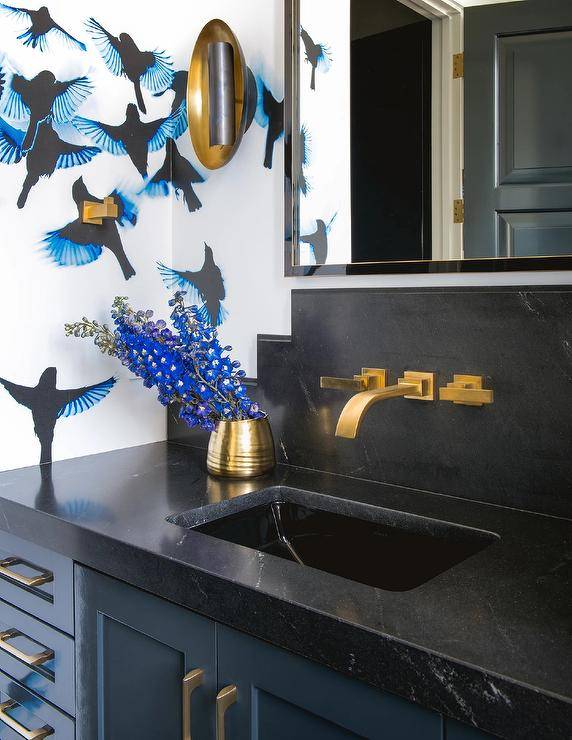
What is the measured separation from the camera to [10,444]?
1.61 m

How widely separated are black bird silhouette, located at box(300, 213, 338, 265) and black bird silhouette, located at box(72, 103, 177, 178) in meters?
0.54

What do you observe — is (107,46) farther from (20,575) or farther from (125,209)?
(20,575)

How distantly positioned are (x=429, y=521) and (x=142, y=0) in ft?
4.82

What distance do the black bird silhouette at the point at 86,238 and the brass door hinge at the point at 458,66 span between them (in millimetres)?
888

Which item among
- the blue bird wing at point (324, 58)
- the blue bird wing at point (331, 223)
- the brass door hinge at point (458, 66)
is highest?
the blue bird wing at point (324, 58)

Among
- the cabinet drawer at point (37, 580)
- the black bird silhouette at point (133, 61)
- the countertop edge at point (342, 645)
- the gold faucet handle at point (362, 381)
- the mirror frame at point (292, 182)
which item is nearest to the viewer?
the countertop edge at point (342, 645)

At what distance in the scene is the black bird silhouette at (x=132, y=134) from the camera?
5.69 ft

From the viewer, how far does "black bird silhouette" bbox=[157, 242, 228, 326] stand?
1.83m

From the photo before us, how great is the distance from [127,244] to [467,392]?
3.21 feet

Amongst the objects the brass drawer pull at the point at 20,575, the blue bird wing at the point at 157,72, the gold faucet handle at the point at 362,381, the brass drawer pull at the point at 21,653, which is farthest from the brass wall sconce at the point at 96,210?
the brass drawer pull at the point at 21,653

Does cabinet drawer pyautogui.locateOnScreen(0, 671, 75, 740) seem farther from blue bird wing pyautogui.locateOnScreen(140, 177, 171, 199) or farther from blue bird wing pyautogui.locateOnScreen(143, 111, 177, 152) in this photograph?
blue bird wing pyautogui.locateOnScreen(143, 111, 177, 152)

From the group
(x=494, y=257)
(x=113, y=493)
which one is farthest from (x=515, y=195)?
(x=113, y=493)

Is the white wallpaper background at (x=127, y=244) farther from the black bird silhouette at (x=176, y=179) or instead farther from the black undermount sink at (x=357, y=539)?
the black undermount sink at (x=357, y=539)

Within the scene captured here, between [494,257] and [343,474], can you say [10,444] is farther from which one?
[494,257]
